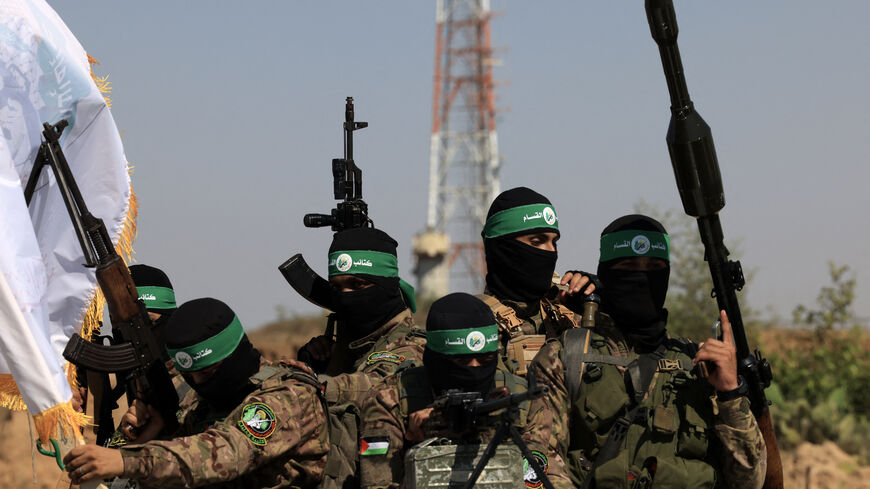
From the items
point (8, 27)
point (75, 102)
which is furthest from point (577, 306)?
point (8, 27)

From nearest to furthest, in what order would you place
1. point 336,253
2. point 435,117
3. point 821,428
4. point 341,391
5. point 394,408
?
point 394,408
point 341,391
point 336,253
point 821,428
point 435,117

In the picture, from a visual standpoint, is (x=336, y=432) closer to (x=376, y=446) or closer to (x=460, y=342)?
(x=376, y=446)

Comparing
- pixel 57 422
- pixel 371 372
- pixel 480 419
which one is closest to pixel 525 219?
pixel 371 372

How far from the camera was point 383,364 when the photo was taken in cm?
564

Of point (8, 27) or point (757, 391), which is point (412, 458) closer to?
point (757, 391)

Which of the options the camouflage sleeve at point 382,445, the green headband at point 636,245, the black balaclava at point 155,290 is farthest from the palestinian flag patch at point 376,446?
the black balaclava at point 155,290

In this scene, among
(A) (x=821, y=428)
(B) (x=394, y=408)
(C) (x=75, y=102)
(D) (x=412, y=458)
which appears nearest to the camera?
(D) (x=412, y=458)

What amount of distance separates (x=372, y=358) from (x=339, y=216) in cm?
197

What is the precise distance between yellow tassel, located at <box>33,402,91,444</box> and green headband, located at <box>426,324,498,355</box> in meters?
1.60

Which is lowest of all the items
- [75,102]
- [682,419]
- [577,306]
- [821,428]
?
[821,428]

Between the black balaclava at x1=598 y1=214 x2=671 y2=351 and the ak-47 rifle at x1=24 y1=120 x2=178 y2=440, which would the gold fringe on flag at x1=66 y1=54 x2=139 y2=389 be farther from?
the black balaclava at x1=598 y1=214 x2=671 y2=351

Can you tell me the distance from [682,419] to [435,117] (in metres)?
30.8

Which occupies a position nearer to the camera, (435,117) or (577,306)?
(577,306)

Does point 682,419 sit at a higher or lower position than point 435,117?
lower
